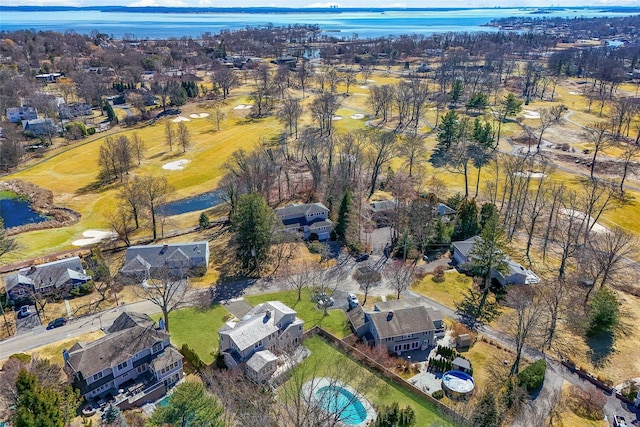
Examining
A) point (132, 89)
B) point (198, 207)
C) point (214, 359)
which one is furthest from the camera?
point (132, 89)

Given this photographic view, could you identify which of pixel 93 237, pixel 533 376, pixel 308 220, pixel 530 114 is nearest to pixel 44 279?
pixel 93 237

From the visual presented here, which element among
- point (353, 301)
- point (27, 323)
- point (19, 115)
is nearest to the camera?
point (27, 323)

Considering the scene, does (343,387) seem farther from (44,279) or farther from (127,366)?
(44,279)

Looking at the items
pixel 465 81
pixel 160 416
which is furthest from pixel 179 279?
pixel 465 81

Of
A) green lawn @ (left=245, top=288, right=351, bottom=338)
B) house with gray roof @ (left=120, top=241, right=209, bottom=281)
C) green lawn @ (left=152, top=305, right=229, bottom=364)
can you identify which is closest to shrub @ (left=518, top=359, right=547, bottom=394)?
green lawn @ (left=245, top=288, right=351, bottom=338)

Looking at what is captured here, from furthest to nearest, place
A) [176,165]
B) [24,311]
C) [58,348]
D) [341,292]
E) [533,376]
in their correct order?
[176,165] → [341,292] → [24,311] → [58,348] → [533,376]

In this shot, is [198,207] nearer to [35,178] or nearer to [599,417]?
[35,178]

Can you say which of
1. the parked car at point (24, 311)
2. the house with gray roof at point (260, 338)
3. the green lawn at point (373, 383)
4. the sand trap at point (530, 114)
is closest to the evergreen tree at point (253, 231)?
the house with gray roof at point (260, 338)
